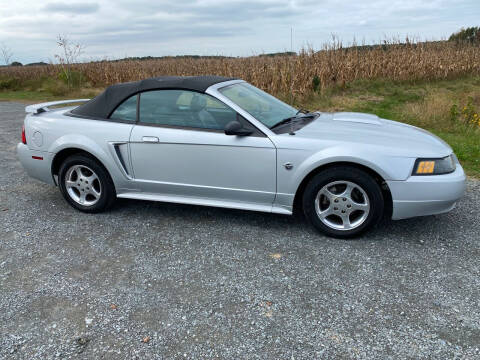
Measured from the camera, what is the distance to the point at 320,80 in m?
13.0

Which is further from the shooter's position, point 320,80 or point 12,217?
point 320,80

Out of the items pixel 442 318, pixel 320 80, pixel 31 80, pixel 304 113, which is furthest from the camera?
pixel 31 80

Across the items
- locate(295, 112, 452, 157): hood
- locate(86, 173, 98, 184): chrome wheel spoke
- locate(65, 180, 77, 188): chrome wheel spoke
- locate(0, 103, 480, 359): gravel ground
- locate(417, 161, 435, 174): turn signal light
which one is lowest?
locate(0, 103, 480, 359): gravel ground

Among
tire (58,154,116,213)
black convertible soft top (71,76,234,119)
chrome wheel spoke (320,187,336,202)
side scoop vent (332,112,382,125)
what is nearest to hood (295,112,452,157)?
side scoop vent (332,112,382,125)

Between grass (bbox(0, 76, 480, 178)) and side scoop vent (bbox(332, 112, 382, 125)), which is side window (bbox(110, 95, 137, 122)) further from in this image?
grass (bbox(0, 76, 480, 178))

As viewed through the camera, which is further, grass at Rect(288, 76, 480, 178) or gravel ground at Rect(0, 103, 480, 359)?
grass at Rect(288, 76, 480, 178)

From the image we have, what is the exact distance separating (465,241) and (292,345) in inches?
86.4

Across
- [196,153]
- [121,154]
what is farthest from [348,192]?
[121,154]

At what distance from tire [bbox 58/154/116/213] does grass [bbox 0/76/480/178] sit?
4939 mm

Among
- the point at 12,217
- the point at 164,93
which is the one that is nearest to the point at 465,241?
the point at 164,93

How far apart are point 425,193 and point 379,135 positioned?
69 centimetres

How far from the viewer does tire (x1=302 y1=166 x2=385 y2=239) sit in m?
3.43

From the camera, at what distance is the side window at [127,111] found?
Result: 407cm

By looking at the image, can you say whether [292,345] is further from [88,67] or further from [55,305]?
[88,67]
